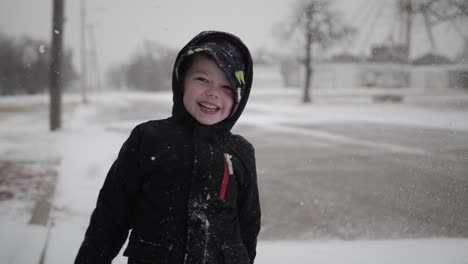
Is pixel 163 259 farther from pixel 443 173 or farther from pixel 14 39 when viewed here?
pixel 14 39

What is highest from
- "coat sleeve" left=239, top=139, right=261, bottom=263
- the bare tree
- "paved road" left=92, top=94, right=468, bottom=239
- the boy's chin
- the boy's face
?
the bare tree

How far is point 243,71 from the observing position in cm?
157

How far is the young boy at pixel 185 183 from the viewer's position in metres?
1.40

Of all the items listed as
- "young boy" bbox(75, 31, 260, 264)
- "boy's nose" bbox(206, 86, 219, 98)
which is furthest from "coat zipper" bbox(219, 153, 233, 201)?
"boy's nose" bbox(206, 86, 219, 98)

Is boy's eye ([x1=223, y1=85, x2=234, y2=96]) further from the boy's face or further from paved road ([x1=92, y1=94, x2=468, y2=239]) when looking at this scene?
paved road ([x1=92, y1=94, x2=468, y2=239])

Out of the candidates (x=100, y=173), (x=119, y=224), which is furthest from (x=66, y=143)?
(x=119, y=224)

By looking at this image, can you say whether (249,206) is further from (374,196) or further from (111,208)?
(374,196)

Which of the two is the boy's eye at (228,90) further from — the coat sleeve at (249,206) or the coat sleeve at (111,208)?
the coat sleeve at (111,208)

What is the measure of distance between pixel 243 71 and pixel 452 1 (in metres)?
1.84

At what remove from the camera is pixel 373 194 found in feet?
13.4

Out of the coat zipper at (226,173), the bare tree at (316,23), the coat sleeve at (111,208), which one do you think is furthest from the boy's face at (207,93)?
the bare tree at (316,23)

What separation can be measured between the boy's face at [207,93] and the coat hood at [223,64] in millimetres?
39

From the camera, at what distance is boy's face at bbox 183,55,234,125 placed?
146 cm

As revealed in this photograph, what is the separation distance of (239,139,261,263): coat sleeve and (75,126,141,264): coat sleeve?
0.45 metres
